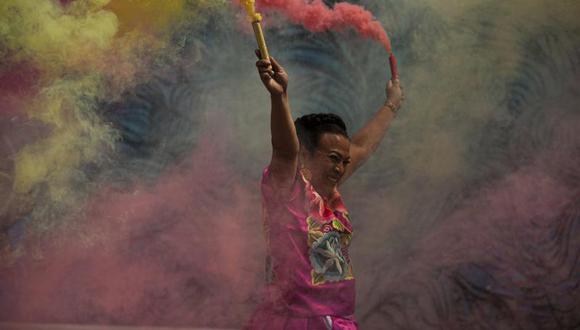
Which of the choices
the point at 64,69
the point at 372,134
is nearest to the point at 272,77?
the point at 372,134

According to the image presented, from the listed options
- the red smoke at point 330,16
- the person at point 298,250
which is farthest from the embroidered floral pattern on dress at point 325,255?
the red smoke at point 330,16

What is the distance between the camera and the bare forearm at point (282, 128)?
2312mm

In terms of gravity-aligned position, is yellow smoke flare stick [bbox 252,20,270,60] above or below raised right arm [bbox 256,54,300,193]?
above

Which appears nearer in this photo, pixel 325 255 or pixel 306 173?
pixel 325 255

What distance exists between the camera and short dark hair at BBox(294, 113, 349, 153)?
275 centimetres

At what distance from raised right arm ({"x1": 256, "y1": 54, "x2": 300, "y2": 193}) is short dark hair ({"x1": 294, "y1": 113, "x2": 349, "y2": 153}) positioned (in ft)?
1.10

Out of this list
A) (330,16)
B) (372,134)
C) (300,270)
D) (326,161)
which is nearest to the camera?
(300,270)

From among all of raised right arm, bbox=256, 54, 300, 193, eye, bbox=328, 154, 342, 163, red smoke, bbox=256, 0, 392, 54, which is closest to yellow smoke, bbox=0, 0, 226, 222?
red smoke, bbox=256, 0, 392, 54

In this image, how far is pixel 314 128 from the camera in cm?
277

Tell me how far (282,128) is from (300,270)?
49 cm

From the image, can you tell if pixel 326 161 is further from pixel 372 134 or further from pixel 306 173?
pixel 372 134

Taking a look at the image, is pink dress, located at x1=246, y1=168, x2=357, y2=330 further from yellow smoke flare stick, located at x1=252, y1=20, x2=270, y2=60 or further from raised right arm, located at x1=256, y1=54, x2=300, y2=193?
yellow smoke flare stick, located at x1=252, y1=20, x2=270, y2=60

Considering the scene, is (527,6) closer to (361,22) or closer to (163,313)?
Answer: (361,22)

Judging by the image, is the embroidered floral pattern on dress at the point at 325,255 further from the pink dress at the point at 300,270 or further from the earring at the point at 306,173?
the earring at the point at 306,173
